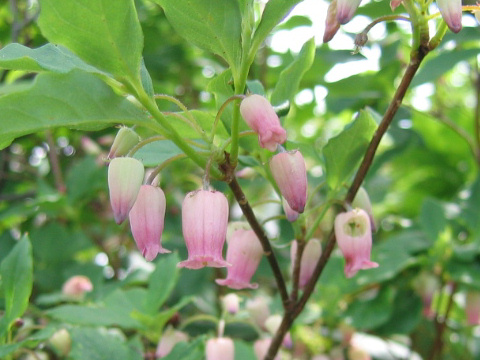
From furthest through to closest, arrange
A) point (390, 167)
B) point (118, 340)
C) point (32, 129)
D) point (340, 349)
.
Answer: point (390, 167), point (340, 349), point (118, 340), point (32, 129)

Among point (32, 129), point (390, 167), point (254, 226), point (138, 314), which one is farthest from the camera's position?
point (390, 167)

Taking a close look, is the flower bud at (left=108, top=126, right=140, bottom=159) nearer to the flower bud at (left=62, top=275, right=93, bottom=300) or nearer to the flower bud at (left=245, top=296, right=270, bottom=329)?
the flower bud at (left=245, top=296, right=270, bottom=329)

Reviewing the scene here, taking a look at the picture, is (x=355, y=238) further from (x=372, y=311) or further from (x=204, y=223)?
(x=372, y=311)

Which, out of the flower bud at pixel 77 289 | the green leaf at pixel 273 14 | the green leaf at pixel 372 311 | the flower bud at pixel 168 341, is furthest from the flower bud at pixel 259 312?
the green leaf at pixel 273 14

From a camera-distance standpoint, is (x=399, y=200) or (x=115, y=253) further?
(x=399, y=200)

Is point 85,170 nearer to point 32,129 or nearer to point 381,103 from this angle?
point 381,103

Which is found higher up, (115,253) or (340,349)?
(340,349)

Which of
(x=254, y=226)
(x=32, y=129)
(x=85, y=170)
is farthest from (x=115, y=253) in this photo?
(x=32, y=129)

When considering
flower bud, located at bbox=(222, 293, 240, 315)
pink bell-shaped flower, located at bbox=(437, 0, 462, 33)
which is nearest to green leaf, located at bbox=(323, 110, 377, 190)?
pink bell-shaped flower, located at bbox=(437, 0, 462, 33)
